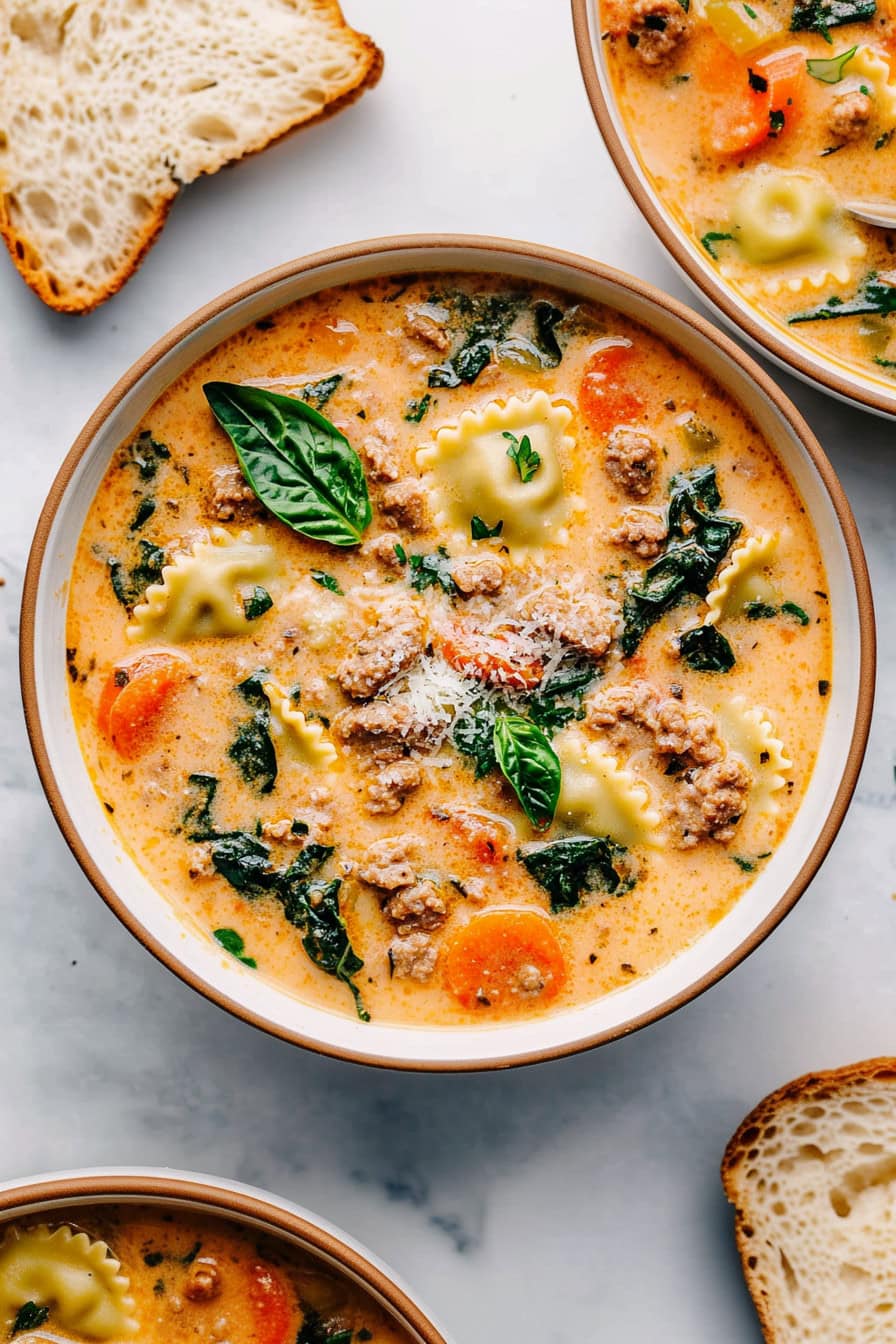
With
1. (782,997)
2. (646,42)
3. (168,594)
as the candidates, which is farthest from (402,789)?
(646,42)

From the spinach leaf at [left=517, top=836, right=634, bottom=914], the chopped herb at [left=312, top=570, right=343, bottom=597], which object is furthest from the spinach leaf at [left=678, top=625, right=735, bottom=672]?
the chopped herb at [left=312, top=570, right=343, bottom=597]

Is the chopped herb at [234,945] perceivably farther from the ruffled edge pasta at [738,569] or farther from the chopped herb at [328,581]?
the ruffled edge pasta at [738,569]

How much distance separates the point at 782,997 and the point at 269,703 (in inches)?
93.6

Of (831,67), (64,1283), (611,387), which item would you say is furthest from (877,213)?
(64,1283)

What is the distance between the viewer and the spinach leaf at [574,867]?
172 inches

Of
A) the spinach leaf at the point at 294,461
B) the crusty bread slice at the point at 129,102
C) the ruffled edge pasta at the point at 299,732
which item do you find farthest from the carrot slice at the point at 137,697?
the crusty bread slice at the point at 129,102

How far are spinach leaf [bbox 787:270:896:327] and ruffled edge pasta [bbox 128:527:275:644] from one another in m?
2.21

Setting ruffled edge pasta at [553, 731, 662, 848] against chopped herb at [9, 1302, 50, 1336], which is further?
chopped herb at [9, 1302, 50, 1336]

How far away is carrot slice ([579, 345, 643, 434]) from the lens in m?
4.45

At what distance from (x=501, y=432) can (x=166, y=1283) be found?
331 centimetres

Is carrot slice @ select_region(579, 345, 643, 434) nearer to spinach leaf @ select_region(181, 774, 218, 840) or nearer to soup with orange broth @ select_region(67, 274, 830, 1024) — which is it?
soup with orange broth @ select_region(67, 274, 830, 1024)

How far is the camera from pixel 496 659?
4301 mm

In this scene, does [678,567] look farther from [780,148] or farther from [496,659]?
[780,148]

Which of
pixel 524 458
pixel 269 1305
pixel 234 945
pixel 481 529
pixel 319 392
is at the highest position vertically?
pixel 319 392
